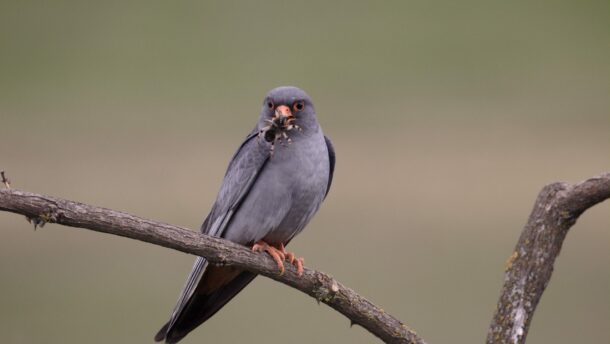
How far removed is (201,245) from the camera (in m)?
2.95

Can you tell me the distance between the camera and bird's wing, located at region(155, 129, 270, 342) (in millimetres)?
3574

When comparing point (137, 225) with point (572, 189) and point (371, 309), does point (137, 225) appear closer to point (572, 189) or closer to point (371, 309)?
point (371, 309)

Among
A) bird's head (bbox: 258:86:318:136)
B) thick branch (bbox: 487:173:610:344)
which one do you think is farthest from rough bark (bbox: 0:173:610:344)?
bird's head (bbox: 258:86:318:136)

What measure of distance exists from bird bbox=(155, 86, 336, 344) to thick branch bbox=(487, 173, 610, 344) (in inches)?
37.3

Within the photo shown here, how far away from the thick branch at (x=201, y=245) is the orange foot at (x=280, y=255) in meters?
0.03

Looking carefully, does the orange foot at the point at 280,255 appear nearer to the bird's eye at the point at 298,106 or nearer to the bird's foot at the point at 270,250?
the bird's foot at the point at 270,250

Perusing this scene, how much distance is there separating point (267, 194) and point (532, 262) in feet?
4.06

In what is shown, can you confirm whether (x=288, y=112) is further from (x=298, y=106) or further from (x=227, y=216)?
(x=227, y=216)

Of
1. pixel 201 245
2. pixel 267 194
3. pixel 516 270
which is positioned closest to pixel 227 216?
pixel 267 194

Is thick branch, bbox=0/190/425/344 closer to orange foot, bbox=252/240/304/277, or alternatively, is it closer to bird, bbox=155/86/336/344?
orange foot, bbox=252/240/304/277

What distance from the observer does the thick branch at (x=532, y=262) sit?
3.23m

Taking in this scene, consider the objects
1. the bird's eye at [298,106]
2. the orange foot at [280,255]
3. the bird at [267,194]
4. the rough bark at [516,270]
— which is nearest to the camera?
the rough bark at [516,270]

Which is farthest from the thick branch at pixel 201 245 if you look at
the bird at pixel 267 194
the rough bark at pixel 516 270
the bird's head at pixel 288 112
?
the bird's head at pixel 288 112

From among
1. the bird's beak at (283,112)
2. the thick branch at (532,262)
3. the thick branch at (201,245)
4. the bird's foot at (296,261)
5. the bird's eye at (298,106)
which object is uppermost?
the bird's eye at (298,106)
